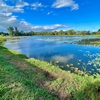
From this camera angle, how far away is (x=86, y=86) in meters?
4.96

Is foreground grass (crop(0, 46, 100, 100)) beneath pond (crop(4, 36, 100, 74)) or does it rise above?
above

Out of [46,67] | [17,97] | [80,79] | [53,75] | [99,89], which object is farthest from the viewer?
[46,67]

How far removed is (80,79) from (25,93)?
307 centimetres

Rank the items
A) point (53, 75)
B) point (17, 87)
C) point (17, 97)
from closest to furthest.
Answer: point (17, 97), point (17, 87), point (53, 75)

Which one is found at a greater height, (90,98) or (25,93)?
(25,93)

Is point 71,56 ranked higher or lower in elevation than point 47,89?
lower

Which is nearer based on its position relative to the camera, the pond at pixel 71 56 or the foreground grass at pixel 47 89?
the foreground grass at pixel 47 89

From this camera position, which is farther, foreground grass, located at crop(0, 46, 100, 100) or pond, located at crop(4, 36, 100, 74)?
pond, located at crop(4, 36, 100, 74)

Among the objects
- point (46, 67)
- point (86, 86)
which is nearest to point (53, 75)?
point (46, 67)

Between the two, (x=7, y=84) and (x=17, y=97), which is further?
(x=7, y=84)

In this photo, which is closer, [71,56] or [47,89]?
[47,89]

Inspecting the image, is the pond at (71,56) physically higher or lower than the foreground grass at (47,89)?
lower

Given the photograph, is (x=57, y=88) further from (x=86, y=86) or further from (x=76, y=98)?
(x=86, y=86)

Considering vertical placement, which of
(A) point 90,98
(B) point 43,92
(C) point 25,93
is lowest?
(A) point 90,98
